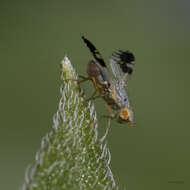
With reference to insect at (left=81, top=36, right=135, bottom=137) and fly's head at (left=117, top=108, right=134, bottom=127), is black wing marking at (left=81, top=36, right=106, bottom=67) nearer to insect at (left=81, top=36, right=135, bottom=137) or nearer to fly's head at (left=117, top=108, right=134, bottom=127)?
insect at (left=81, top=36, right=135, bottom=137)

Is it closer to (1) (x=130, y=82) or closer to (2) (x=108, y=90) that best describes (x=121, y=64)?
(2) (x=108, y=90)

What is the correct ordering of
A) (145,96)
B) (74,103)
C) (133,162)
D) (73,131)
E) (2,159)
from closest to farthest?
1. (73,131)
2. (74,103)
3. (2,159)
4. (133,162)
5. (145,96)

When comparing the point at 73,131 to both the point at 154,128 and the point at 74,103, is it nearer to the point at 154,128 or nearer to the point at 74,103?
the point at 74,103

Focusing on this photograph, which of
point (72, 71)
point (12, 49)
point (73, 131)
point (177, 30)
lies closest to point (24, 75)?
point (12, 49)

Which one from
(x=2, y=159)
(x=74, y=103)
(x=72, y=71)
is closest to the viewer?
(x=74, y=103)

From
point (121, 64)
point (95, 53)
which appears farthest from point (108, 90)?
point (121, 64)

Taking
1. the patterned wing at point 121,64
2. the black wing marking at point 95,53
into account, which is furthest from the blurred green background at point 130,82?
the black wing marking at point 95,53

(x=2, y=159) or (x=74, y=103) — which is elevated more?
(x=74, y=103)
